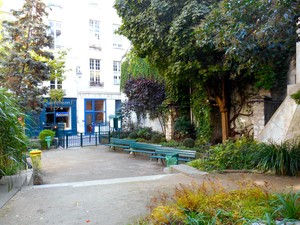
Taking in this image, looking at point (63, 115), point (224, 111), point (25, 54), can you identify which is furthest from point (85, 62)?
point (224, 111)

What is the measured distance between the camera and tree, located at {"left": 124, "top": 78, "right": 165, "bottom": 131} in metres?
15.5

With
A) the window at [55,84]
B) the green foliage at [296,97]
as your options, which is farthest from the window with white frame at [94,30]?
the green foliage at [296,97]

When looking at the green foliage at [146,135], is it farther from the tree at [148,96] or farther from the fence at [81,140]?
the fence at [81,140]

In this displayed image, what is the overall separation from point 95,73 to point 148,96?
12247 mm

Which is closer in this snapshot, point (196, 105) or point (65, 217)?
point (65, 217)

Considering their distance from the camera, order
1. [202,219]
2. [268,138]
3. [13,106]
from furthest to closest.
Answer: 1. [268,138]
2. [13,106]
3. [202,219]

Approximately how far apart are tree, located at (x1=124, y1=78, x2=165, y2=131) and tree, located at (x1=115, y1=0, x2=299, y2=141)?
130 cm

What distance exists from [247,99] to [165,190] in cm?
730

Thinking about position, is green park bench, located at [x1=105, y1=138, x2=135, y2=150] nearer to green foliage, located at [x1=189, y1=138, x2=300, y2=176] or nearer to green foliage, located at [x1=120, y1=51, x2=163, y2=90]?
green foliage, located at [x1=120, y1=51, x2=163, y2=90]

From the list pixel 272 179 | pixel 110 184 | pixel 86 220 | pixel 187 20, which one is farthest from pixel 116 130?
pixel 86 220

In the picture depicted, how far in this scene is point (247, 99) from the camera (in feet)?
37.5

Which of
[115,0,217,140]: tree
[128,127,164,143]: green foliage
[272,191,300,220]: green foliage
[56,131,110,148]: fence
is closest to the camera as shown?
[272,191,300,220]: green foliage

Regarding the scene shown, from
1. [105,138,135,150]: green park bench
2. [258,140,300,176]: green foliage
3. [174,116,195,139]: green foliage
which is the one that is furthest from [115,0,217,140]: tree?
[258,140,300,176]: green foliage

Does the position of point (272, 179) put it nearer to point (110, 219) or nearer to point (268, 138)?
point (268, 138)
